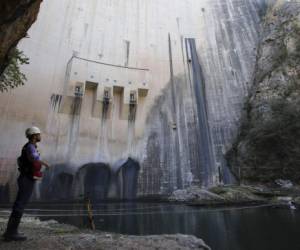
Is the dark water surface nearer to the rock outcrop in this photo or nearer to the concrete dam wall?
the rock outcrop

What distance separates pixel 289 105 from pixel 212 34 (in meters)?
6.26

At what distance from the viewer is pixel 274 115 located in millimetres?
11039

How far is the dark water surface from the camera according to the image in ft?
13.3

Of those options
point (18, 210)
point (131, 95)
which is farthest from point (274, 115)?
point (18, 210)

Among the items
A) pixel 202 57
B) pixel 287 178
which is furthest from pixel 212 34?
pixel 287 178

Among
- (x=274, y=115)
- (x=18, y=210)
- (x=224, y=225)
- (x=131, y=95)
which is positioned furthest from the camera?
(x=131, y=95)

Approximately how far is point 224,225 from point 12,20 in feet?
15.6

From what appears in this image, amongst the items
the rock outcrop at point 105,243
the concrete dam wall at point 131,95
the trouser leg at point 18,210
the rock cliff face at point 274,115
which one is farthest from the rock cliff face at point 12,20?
the rock cliff face at point 274,115

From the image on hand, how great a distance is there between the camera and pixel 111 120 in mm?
12812

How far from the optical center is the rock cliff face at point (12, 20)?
9.55ft

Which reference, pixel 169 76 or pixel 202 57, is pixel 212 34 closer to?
pixel 202 57

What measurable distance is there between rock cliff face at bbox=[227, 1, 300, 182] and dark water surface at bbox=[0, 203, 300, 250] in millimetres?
3736

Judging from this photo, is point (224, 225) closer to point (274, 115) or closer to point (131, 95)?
point (274, 115)

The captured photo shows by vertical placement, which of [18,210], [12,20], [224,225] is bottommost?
[224,225]
